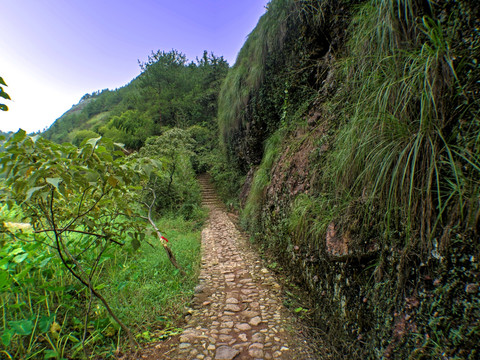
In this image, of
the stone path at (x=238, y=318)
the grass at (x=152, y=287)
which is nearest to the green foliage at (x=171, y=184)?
A: the grass at (x=152, y=287)

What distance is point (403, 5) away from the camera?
1.78 meters

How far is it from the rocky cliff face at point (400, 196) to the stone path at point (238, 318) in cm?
A: 37

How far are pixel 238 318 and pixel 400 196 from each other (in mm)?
1813

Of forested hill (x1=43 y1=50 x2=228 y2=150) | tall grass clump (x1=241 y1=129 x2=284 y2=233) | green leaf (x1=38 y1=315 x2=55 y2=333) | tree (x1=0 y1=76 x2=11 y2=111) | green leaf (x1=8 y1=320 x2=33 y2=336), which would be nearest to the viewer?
tree (x1=0 y1=76 x2=11 y2=111)

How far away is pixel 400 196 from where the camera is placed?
1403 millimetres

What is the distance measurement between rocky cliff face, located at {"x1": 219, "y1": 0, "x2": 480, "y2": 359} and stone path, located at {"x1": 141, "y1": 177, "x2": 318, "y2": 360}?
0.37 metres

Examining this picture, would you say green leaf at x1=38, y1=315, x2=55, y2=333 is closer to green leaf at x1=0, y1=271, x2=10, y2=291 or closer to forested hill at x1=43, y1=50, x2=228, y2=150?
green leaf at x1=0, y1=271, x2=10, y2=291

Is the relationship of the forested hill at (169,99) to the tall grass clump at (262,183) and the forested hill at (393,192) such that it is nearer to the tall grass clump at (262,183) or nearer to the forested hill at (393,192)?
the tall grass clump at (262,183)

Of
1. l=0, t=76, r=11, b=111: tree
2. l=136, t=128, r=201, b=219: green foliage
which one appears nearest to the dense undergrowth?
l=0, t=76, r=11, b=111: tree

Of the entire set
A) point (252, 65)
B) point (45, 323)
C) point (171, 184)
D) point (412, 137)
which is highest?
point (252, 65)

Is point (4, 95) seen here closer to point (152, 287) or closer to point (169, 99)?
point (152, 287)

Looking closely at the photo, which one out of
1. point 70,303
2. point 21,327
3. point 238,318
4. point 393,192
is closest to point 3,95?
point 21,327

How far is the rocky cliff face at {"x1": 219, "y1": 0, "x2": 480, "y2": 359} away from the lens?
110 cm

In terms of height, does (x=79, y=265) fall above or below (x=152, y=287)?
above
